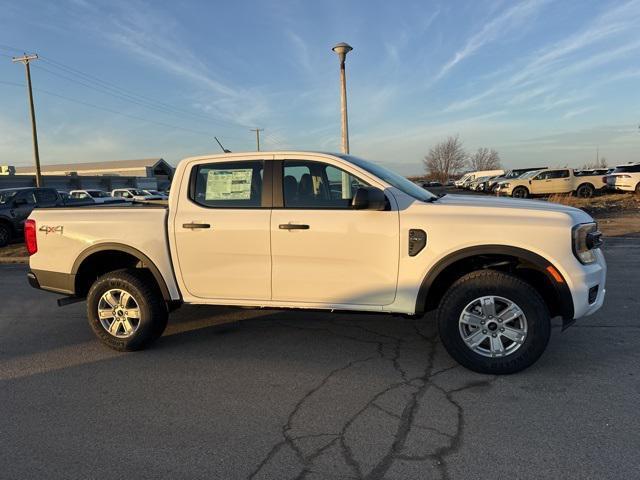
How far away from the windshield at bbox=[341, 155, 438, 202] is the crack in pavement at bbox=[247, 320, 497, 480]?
4.89 feet

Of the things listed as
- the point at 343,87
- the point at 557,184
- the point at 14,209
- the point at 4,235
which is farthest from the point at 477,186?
the point at 4,235

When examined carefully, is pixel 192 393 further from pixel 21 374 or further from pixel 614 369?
pixel 614 369

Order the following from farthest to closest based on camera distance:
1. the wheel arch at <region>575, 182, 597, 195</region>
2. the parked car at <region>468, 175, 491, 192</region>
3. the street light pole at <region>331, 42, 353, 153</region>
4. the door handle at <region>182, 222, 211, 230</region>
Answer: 1. the parked car at <region>468, 175, 491, 192</region>
2. the wheel arch at <region>575, 182, 597, 195</region>
3. the street light pole at <region>331, 42, 353, 153</region>
4. the door handle at <region>182, 222, 211, 230</region>

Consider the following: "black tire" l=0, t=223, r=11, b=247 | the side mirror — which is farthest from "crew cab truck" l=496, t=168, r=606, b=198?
the side mirror

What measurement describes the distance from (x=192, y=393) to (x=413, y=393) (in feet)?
5.77

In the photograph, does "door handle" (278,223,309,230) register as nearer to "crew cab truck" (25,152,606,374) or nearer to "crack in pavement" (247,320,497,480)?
"crew cab truck" (25,152,606,374)

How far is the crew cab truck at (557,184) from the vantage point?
2534cm

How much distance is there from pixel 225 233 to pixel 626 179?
25.2m

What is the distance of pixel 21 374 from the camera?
4.13 metres

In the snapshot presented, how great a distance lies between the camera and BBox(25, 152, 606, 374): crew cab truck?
369cm

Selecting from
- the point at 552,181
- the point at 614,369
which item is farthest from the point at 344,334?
the point at 552,181

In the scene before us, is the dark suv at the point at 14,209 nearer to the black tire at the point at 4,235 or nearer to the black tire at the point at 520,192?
the black tire at the point at 4,235

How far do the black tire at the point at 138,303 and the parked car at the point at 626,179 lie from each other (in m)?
25.5

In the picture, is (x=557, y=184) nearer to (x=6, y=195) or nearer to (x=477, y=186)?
(x=477, y=186)
